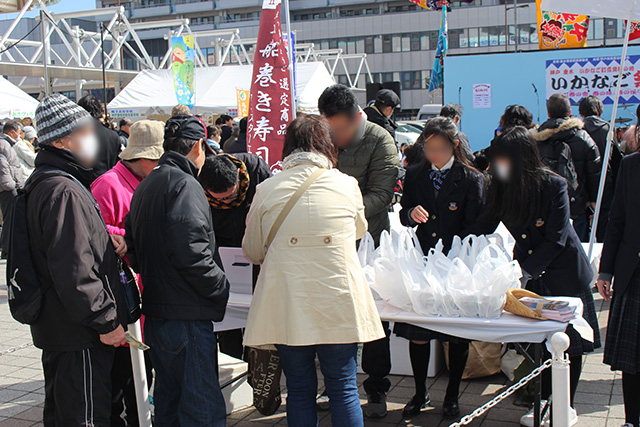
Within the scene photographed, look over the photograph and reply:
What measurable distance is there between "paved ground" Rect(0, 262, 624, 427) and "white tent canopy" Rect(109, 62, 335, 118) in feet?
38.1

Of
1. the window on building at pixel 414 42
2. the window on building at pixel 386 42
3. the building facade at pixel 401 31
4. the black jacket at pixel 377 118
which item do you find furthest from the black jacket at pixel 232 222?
the window on building at pixel 386 42

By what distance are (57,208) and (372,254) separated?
170 cm

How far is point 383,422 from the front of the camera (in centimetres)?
346

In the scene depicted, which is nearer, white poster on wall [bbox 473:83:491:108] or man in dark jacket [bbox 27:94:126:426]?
man in dark jacket [bbox 27:94:126:426]

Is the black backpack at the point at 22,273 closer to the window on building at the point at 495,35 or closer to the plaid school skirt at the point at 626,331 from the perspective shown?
the plaid school skirt at the point at 626,331

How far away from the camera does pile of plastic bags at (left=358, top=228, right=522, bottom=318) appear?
2.74 meters

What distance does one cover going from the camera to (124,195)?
3346mm

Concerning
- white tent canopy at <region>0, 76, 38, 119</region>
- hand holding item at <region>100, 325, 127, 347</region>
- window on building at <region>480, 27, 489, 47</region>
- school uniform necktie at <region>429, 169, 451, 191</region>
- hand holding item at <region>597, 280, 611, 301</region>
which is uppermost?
window on building at <region>480, 27, 489, 47</region>

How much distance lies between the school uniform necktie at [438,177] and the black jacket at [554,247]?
0.53m

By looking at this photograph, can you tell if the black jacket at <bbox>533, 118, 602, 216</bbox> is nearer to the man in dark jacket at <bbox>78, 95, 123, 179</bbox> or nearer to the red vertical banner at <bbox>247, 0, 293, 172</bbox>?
the red vertical banner at <bbox>247, 0, 293, 172</bbox>

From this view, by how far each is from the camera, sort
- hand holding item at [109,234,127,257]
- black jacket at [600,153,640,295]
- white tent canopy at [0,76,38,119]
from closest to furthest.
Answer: hand holding item at [109,234,127,257], black jacket at [600,153,640,295], white tent canopy at [0,76,38,119]

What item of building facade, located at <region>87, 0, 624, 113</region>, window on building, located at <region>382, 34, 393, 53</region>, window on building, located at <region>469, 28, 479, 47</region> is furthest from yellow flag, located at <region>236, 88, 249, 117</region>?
window on building, located at <region>382, 34, 393, 53</region>

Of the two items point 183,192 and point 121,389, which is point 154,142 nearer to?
point 183,192

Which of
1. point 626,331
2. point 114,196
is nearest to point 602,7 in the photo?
point 626,331
